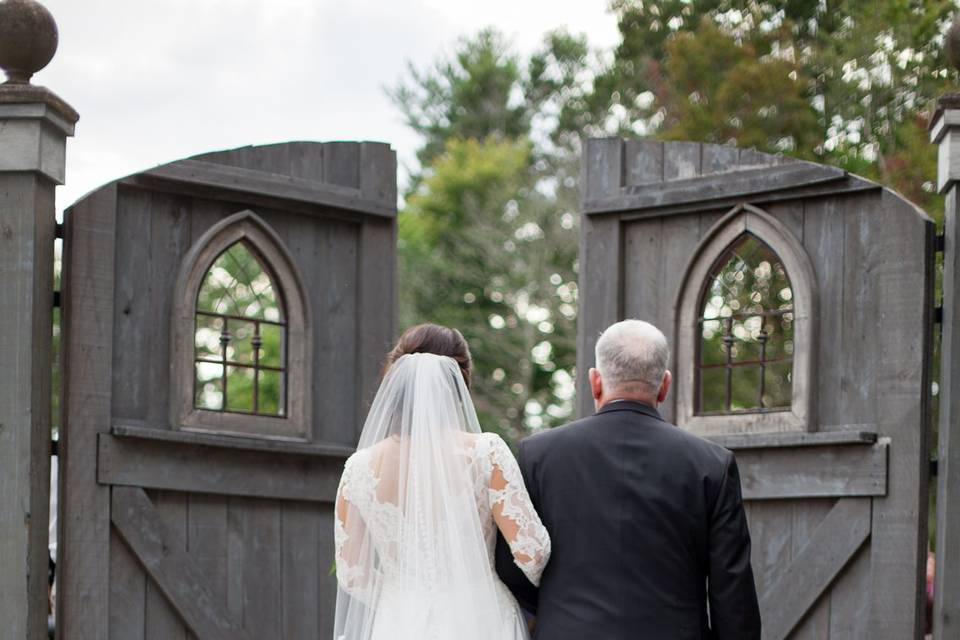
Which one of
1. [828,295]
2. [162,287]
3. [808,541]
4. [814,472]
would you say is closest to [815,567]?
[808,541]

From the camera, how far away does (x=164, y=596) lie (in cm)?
602

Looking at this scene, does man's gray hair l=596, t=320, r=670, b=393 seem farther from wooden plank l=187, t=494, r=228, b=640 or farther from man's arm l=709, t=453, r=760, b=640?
wooden plank l=187, t=494, r=228, b=640

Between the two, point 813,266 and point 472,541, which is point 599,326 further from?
point 472,541

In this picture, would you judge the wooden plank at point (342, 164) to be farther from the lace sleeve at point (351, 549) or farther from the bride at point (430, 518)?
the lace sleeve at point (351, 549)

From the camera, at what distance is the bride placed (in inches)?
174

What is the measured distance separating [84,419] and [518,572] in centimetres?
211

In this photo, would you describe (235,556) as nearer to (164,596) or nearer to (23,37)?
(164,596)

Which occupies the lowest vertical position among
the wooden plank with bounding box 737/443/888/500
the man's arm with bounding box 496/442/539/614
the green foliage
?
the man's arm with bounding box 496/442/539/614

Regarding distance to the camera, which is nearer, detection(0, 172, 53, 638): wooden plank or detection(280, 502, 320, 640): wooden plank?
detection(0, 172, 53, 638): wooden plank

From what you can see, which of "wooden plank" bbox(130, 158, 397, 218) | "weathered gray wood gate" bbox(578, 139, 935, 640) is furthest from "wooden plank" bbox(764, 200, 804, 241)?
"wooden plank" bbox(130, 158, 397, 218)

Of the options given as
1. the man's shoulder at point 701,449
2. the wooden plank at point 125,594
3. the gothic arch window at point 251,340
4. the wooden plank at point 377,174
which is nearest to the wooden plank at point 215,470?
the gothic arch window at point 251,340

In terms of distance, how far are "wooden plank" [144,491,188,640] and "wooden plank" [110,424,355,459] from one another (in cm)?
24

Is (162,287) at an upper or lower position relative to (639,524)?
upper

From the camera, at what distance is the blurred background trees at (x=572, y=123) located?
12859 mm
